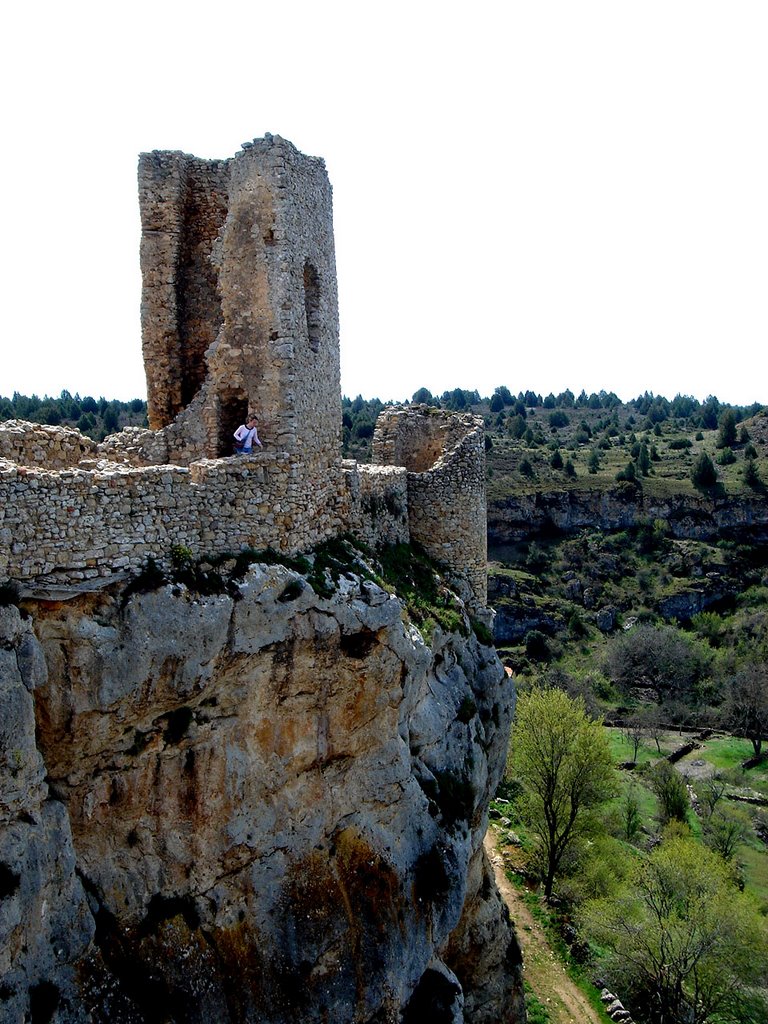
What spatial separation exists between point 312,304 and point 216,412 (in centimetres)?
267

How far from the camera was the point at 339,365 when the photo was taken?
51.6 feet

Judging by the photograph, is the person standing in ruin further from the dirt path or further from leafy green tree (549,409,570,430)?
leafy green tree (549,409,570,430)

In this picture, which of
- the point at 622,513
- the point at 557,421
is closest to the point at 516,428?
the point at 557,421

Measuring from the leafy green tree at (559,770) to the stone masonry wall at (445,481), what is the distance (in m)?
12.1

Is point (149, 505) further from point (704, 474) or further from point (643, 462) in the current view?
point (643, 462)

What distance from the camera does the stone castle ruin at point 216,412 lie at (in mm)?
10344

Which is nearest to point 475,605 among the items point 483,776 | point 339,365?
point 483,776

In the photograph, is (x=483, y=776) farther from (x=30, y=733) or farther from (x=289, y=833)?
(x=30, y=733)

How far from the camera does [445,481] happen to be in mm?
19281

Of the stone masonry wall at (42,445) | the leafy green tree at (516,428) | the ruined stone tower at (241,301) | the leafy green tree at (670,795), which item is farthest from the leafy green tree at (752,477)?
the stone masonry wall at (42,445)

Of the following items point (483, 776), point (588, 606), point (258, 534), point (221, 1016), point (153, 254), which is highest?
point (153, 254)

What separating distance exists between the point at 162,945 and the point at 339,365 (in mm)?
9837

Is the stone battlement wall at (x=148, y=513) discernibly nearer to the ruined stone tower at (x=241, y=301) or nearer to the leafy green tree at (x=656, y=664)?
the ruined stone tower at (x=241, y=301)

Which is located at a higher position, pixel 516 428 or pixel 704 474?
pixel 516 428
